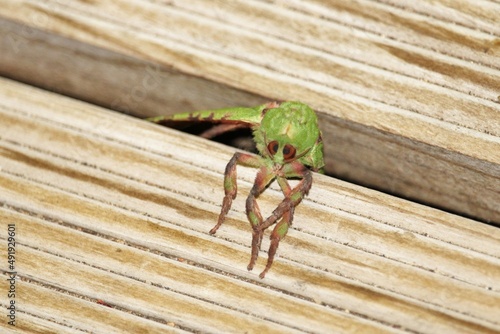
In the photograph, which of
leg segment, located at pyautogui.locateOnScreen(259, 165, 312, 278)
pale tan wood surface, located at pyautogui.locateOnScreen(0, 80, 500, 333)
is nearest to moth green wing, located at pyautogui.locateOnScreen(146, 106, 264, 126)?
pale tan wood surface, located at pyautogui.locateOnScreen(0, 80, 500, 333)

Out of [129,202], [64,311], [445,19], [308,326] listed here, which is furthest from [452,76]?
[64,311]

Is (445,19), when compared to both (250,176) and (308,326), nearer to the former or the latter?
(250,176)

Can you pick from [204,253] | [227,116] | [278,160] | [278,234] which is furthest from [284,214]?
[227,116]

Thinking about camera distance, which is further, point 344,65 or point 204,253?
point 344,65

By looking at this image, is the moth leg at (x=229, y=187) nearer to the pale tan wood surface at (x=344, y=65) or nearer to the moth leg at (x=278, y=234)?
the moth leg at (x=278, y=234)

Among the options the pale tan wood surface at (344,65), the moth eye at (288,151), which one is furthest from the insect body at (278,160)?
the pale tan wood surface at (344,65)

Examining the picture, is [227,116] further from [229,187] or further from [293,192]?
[293,192]

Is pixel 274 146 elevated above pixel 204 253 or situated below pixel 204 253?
above
